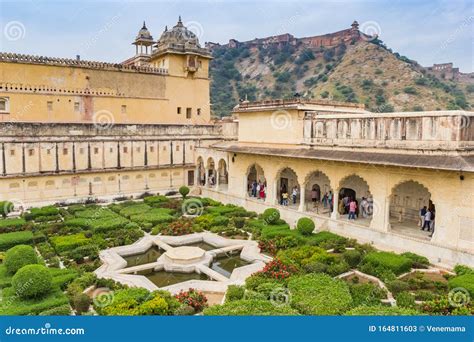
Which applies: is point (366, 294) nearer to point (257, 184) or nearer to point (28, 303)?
point (28, 303)

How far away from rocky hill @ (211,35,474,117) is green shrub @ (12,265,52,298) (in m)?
55.8

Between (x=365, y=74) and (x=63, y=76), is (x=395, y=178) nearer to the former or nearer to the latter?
(x=63, y=76)

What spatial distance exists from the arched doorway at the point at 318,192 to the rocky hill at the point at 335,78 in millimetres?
41829

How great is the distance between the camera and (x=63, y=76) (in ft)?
99.5

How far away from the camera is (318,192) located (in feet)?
81.7

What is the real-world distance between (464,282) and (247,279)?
681 cm

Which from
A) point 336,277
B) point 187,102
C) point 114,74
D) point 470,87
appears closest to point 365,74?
point 470,87

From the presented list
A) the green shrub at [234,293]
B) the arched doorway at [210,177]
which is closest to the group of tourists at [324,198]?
the arched doorway at [210,177]

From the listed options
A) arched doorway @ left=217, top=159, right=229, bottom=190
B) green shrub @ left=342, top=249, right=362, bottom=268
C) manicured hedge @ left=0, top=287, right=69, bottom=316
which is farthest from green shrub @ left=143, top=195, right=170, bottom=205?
green shrub @ left=342, top=249, right=362, bottom=268

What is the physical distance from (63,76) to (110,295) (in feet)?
75.3

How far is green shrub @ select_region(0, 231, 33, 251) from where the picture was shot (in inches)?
682

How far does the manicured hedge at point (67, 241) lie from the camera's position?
672 inches

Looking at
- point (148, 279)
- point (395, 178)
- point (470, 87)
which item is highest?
point (470, 87)

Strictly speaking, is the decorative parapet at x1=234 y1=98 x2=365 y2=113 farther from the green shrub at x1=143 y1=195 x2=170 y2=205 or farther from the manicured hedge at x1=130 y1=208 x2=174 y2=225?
the manicured hedge at x1=130 y1=208 x2=174 y2=225
